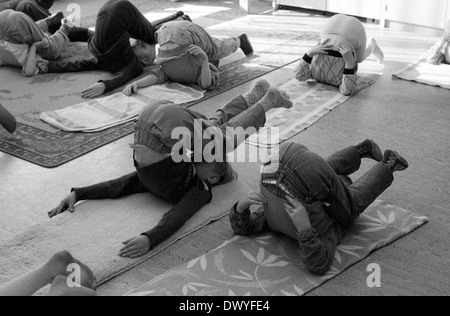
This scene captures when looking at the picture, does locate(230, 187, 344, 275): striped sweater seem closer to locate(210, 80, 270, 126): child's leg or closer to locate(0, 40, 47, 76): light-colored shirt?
locate(210, 80, 270, 126): child's leg

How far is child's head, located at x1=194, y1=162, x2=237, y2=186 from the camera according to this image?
2438 millimetres

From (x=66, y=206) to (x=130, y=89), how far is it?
1.21 meters

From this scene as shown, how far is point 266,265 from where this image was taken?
2.04 m

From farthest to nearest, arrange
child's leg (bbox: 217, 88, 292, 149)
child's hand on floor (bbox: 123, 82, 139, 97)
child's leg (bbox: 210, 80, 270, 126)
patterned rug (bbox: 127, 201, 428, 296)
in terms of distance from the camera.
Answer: child's hand on floor (bbox: 123, 82, 139, 97)
child's leg (bbox: 210, 80, 270, 126)
child's leg (bbox: 217, 88, 292, 149)
patterned rug (bbox: 127, 201, 428, 296)

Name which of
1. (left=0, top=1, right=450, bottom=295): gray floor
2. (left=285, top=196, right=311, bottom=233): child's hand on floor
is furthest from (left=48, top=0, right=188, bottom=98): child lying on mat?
(left=285, top=196, right=311, bottom=233): child's hand on floor

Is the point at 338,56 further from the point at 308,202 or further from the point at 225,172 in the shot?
the point at 308,202

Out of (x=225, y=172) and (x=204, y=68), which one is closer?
(x=225, y=172)

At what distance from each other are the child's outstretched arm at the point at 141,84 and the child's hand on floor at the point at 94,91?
144 mm

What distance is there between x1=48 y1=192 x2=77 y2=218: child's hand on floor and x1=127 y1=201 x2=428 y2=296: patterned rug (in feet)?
1.92

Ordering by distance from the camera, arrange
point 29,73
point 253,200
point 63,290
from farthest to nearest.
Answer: point 29,73 → point 253,200 → point 63,290

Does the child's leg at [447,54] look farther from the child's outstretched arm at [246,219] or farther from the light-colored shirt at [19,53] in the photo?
the light-colored shirt at [19,53]

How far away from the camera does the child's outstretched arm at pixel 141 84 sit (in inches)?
136

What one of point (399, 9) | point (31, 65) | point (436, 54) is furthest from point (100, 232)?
point (399, 9)

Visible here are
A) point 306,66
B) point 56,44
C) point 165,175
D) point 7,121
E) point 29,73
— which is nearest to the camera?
point 165,175
